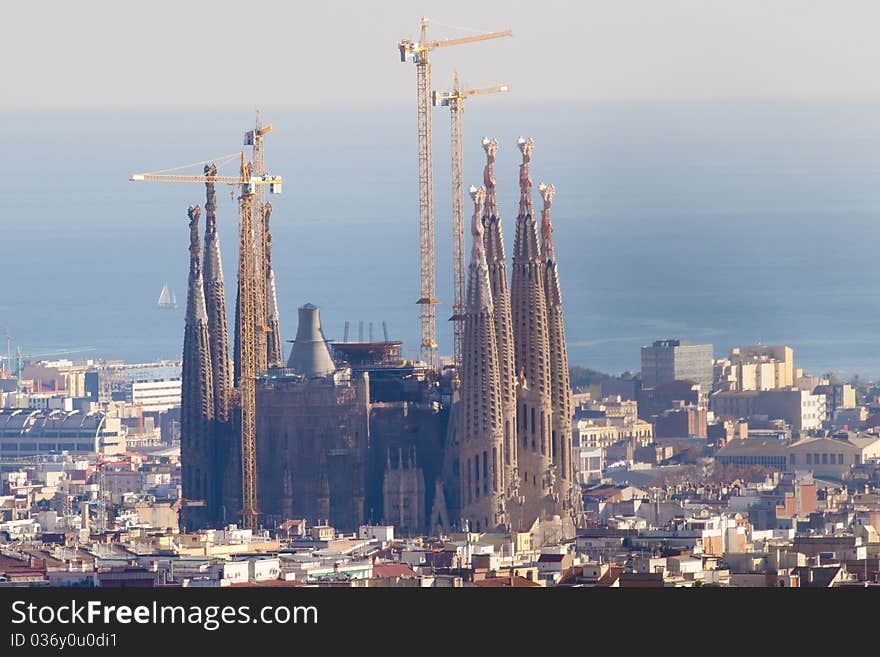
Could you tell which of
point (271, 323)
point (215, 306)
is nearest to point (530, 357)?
point (215, 306)

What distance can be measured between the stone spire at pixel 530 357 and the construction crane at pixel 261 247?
168 inches

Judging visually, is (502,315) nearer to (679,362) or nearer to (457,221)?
(457,221)

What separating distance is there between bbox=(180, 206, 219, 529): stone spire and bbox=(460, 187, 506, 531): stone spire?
4.60 meters

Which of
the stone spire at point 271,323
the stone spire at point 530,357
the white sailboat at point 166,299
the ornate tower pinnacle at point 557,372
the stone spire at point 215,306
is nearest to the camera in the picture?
the stone spire at point 530,357

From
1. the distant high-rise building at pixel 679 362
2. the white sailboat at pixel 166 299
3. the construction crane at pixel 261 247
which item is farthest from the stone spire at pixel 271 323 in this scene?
the white sailboat at pixel 166 299

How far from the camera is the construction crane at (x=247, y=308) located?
45969 mm

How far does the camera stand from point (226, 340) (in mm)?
48531

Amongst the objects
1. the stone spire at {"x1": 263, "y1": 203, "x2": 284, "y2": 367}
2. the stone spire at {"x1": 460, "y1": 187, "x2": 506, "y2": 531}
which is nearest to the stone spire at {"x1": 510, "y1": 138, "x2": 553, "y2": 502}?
the stone spire at {"x1": 460, "y1": 187, "x2": 506, "y2": 531}

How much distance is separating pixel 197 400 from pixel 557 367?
5.50m

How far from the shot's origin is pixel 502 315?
1754 inches

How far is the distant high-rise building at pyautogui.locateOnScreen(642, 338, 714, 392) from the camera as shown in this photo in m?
73.4

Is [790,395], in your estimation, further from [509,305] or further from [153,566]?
[153,566]

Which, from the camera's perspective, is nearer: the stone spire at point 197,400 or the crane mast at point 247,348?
the crane mast at point 247,348

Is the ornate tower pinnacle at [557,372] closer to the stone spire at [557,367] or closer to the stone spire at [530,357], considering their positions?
the stone spire at [557,367]
